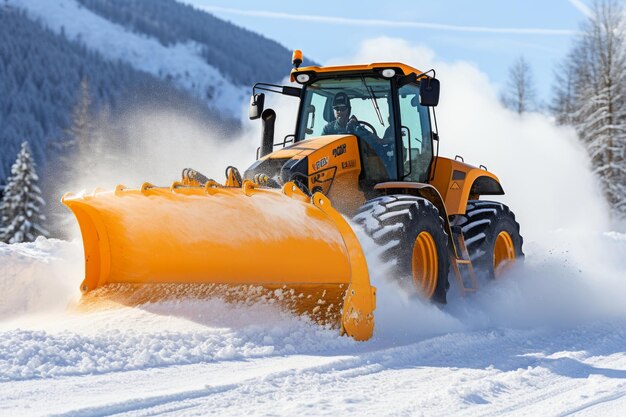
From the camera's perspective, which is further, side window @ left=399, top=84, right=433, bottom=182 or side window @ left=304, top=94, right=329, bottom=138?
side window @ left=304, top=94, right=329, bottom=138

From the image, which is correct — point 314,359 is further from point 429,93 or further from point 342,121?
point 342,121

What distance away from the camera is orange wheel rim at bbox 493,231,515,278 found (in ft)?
27.1

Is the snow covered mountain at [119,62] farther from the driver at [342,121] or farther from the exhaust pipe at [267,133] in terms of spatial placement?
the driver at [342,121]

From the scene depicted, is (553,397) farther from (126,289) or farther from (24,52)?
(24,52)

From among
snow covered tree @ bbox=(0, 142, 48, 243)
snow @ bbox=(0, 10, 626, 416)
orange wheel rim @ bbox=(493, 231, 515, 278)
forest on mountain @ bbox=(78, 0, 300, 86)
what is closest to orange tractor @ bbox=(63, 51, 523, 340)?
orange wheel rim @ bbox=(493, 231, 515, 278)

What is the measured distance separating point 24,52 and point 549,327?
97759mm

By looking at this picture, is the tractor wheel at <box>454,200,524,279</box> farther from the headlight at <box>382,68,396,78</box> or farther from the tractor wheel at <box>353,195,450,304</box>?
the headlight at <box>382,68,396,78</box>

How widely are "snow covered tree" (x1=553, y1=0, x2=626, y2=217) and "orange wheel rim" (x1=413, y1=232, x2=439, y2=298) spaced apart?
914 inches

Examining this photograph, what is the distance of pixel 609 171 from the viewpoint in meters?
27.7

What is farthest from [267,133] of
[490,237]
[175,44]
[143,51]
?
[175,44]

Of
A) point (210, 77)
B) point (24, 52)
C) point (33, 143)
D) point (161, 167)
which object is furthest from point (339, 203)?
point (210, 77)

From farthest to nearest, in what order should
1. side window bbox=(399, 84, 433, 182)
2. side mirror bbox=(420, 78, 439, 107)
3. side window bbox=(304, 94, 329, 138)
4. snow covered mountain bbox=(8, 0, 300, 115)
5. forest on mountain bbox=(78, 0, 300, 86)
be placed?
forest on mountain bbox=(78, 0, 300, 86)
snow covered mountain bbox=(8, 0, 300, 115)
side window bbox=(304, 94, 329, 138)
side window bbox=(399, 84, 433, 182)
side mirror bbox=(420, 78, 439, 107)

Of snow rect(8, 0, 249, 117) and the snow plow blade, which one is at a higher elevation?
snow rect(8, 0, 249, 117)

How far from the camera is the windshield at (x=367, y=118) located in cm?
694
